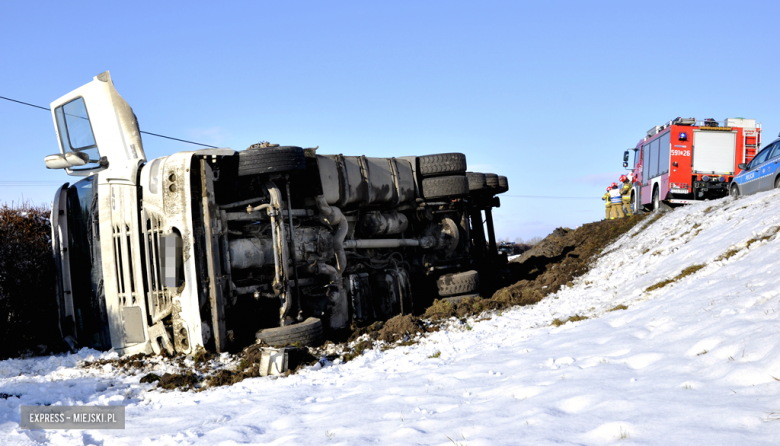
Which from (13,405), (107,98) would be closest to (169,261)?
(13,405)

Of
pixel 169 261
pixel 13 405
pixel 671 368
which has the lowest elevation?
pixel 13 405

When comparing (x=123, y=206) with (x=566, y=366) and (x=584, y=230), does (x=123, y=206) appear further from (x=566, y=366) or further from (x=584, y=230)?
(x=584, y=230)

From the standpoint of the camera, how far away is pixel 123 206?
6855 mm

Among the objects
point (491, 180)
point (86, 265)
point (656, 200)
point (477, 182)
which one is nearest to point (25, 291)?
point (86, 265)

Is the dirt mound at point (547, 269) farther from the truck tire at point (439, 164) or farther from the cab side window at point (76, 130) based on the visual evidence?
the cab side window at point (76, 130)

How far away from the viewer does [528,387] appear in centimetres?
384

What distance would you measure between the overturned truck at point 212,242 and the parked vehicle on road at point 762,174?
21.7 feet

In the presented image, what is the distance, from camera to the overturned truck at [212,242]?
20.7 feet

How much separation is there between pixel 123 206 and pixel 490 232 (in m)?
8.10

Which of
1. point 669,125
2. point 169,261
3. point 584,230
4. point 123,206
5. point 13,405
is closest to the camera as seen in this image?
point 13,405

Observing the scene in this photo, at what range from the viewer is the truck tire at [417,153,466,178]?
31.2ft

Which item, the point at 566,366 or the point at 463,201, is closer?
the point at 566,366

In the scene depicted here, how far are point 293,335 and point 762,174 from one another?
10.2 m

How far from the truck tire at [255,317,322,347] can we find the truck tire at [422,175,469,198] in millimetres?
3726
